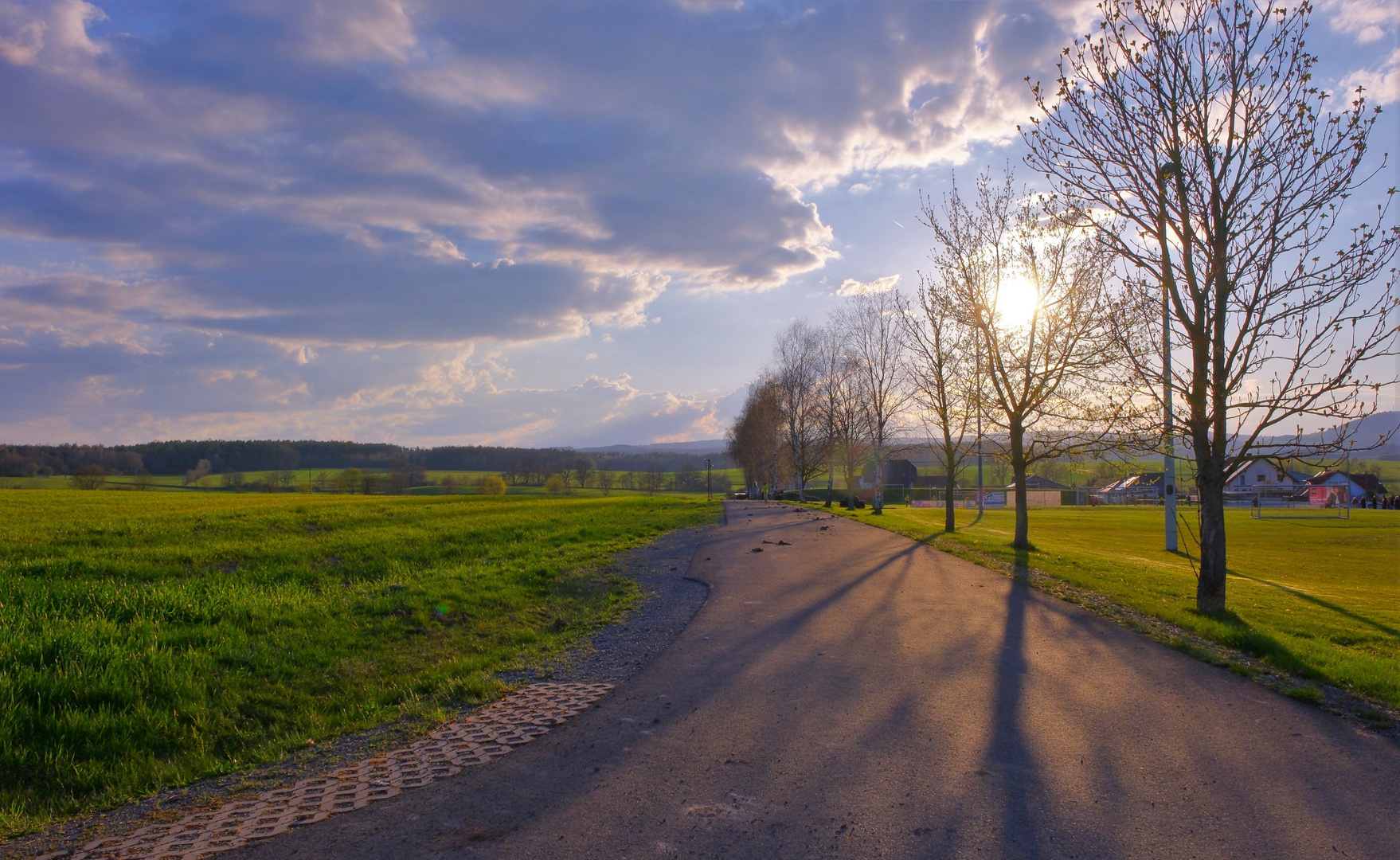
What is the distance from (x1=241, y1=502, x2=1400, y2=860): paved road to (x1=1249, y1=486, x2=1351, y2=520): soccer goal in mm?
52301

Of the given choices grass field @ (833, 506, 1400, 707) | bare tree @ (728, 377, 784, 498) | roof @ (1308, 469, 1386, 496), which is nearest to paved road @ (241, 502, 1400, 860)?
grass field @ (833, 506, 1400, 707)

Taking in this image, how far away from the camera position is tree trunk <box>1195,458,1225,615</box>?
32.5 ft

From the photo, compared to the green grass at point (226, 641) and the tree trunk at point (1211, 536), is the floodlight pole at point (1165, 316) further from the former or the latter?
the green grass at point (226, 641)

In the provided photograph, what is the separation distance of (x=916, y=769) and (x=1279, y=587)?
598 inches

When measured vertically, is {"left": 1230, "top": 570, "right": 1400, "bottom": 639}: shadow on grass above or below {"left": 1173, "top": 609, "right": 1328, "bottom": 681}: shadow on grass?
below

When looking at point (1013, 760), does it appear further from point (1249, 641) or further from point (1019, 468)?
A: point (1019, 468)

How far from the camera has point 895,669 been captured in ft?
22.1

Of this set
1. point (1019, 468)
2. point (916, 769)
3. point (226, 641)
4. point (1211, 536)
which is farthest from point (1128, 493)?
point (226, 641)

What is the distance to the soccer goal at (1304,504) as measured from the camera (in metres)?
49.9

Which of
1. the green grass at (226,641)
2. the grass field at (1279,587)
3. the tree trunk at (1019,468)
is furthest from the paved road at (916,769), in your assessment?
the tree trunk at (1019,468)

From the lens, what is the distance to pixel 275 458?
3794 inches

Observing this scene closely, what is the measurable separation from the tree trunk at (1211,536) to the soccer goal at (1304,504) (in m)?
46.8

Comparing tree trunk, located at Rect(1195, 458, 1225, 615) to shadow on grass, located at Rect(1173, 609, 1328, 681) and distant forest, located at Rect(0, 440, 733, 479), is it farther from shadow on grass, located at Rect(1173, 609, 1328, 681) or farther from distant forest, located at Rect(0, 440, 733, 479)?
distant forest, located at Rect(0, 440, 733, 479)

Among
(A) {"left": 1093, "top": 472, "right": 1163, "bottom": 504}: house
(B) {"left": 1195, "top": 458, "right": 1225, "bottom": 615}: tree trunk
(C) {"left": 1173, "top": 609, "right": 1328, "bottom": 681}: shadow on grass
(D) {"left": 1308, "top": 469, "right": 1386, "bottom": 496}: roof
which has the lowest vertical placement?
(A) {"left": 1093, "top": 472, "right": 1163, "bottom": 504}: house
